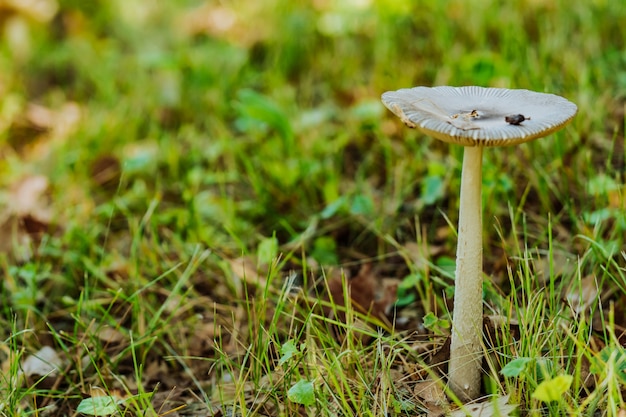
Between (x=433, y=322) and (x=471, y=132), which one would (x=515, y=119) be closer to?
(x=471, y=132)

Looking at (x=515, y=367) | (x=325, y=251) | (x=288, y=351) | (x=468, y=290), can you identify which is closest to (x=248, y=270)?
(x=325, y=251)

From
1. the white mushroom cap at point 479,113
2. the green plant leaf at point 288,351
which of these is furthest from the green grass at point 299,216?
the white mushroom cap at point 479,113

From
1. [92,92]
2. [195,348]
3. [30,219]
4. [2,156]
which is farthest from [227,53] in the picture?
[195,348]

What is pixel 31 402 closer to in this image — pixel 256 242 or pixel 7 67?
pixel 256 242

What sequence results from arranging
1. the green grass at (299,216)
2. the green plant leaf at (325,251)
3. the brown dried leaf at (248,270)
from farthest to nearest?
1. the green plant leaf at (325,251)
2. the brown dried leaf at (248,270)
3. the green grass at (299,216)

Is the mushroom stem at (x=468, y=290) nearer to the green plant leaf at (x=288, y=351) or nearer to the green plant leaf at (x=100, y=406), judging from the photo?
the green plant leaf at (x=288, y=351)

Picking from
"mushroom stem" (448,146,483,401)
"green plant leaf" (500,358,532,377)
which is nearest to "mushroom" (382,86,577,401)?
"mushroom stem" (448,146,483,401)
